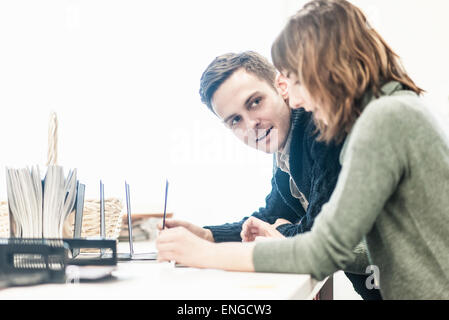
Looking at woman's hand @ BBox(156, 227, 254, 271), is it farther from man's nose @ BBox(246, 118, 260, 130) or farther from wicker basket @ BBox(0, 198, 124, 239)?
man's nose @ BBox(246, 118, 260, 130)

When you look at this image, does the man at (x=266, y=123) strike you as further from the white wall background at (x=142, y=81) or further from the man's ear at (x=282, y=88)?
the white wall background at (x=142, y=81)

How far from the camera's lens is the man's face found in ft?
5.02

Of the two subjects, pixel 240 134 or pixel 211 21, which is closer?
pixel 240 134

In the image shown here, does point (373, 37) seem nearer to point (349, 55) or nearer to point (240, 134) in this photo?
point (349, 55)

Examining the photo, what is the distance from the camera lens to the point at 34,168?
0.93 metres

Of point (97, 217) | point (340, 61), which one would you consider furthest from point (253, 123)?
point (340, 61)

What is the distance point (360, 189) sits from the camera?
696 millimetres

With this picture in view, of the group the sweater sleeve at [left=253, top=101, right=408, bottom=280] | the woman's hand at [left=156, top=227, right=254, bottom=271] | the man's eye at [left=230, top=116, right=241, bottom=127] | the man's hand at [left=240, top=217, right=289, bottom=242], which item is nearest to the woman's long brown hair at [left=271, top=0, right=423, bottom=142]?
the sweater sleeve at [left=253, top=101, right=408, bottom=280]

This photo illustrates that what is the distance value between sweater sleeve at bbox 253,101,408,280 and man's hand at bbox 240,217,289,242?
1.73 feet

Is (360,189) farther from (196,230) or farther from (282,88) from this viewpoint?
(282,88)

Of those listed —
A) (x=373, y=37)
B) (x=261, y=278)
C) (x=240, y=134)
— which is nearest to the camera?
(x=261, y=278)

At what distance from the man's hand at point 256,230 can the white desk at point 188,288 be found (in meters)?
0.43
